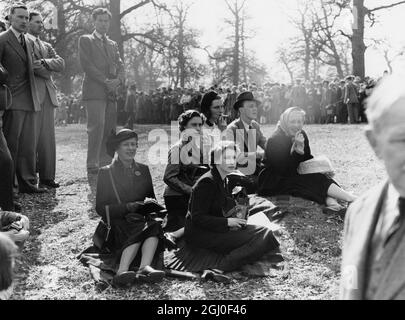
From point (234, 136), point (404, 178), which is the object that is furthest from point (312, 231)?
point (404, 178)

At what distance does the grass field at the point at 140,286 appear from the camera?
156 inches

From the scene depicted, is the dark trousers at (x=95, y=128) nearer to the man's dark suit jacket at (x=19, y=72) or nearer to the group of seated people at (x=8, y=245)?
the man's dark suit jacket at (x=19, y=72)

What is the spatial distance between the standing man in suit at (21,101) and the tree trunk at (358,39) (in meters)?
17.3

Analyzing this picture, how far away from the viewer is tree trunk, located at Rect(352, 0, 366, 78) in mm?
21188

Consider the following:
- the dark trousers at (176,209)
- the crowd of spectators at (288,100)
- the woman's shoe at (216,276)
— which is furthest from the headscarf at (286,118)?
the crowd of spectators at (288,100)

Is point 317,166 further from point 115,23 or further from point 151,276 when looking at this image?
point 115,23

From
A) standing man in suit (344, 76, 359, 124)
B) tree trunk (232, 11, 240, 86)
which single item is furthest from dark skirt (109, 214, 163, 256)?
tree trunk (232, 11, 240, 86)

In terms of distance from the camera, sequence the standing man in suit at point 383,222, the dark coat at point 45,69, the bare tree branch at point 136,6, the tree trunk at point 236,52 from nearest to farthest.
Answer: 1. the standing man in suit at point 383,222
2. the dark coat at point 45,69
3. the bare tree branch at point 136,6
4. the tree trunk at point 236,52

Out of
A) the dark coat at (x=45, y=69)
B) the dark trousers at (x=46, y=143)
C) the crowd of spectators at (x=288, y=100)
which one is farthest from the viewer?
the crowd of spectators at (x=288, y=100)

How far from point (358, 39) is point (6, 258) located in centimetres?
2121

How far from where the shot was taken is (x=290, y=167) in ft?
20.5

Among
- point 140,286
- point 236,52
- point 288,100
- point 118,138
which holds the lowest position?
point 140,286

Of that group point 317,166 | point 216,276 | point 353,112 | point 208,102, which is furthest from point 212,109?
point 353,112
